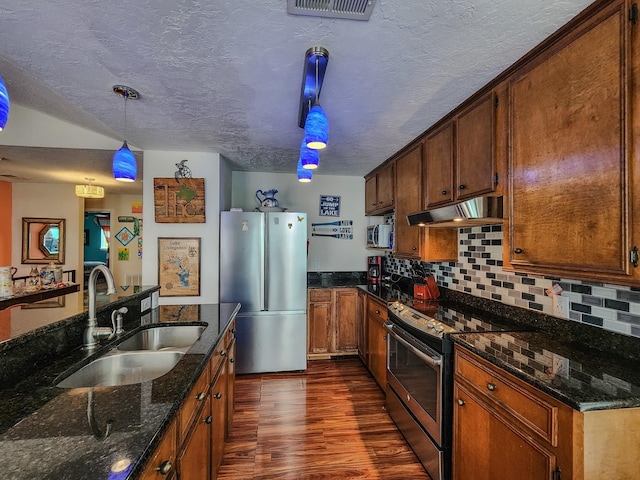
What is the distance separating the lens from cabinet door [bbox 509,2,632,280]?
3.58 feet

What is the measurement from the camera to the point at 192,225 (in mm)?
3205

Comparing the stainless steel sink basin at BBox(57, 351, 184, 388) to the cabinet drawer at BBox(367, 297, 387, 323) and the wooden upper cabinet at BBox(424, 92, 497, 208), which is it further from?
the wooden upper cabinet at BBox(424, 92, 497, 208)

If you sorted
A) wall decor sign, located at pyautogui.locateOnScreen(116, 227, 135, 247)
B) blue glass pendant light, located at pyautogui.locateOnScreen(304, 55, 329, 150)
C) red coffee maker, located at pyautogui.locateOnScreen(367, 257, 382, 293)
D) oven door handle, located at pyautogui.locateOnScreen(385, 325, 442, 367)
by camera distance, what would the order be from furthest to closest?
1. wall decor sign, located at pyautogui.locateOnScreen(116, 227, 135, 247)
2. red coffee maker, located at pyautogui.locateOnScreen(367, 257, 382, 293)
3. oven door handle, located at pyautogui.locateOnScreen(385, 325, 442, 367)
4. blue glass pendant light, located at pyautogui.locateOnScreen(304, 55, 329, 150)

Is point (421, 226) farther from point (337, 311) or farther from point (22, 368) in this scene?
point (22, 368)

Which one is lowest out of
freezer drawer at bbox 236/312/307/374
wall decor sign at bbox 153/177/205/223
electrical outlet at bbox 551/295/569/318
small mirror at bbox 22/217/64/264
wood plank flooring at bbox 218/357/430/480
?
wood plank flooring at bbox 218/357/430/480

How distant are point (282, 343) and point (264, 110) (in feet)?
7.65

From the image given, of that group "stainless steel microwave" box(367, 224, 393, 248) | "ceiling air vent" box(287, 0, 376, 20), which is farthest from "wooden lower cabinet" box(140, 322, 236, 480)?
"stainless steel microwave" box(367, 224, 393, 248)

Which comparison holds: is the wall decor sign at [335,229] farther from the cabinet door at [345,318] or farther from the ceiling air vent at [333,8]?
the ceiling air vent at [333,8]

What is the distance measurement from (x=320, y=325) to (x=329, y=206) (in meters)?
1.61

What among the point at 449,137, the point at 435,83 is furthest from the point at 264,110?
the point at 449,137

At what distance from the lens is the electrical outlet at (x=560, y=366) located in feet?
3.78

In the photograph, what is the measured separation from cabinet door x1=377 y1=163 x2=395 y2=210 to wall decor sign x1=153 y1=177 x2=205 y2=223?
199 cm

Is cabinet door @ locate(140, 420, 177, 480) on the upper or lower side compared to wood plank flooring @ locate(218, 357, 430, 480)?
upper

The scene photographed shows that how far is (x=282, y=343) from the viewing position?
3293mm
